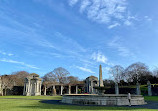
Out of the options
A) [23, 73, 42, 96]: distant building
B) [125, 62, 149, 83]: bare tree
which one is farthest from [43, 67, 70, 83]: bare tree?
[125, 62, 149, 83]: bare tree

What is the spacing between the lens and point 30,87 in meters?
43.5

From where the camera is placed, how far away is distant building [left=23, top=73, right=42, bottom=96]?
4250 cm

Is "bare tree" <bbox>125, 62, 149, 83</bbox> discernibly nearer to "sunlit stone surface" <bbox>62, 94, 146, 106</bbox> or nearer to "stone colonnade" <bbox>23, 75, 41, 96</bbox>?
"stone colonnade" <bbox>23, 75, 41, 96</bbox>

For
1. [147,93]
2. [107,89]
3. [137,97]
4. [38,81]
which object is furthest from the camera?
[38,81]

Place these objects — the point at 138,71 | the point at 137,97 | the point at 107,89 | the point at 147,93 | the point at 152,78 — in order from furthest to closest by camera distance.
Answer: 1. the point at 138,71
2. the point at 152,78
3. the point at 107,89
4. the point at 147,93
5. the point at 137,97

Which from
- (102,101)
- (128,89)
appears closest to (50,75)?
(128,89)

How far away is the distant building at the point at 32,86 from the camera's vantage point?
42.5 m

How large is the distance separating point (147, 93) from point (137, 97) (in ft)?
85.5

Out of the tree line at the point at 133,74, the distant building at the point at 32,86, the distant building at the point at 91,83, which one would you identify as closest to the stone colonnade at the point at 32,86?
the distant building at the point at 32,86

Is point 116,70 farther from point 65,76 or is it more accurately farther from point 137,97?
point 137,97

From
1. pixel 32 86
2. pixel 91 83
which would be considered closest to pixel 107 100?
pixel 91 83

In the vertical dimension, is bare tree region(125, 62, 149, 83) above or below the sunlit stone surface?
above

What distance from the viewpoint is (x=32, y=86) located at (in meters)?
43.9

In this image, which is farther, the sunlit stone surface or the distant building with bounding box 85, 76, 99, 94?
the distant building with bounding box 85, 76, 99, 94
